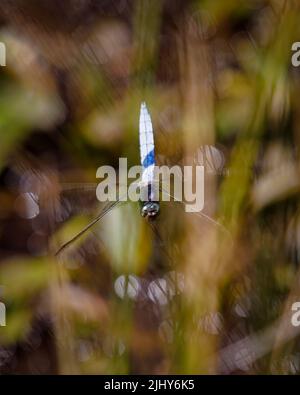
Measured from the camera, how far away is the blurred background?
2.23 feet

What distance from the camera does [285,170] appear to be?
2.67 feet

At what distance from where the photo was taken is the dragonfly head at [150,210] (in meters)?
0.70

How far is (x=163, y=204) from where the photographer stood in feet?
2.39

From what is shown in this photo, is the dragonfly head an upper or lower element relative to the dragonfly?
lower

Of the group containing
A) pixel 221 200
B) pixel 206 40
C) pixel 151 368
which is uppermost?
pixel 206 40

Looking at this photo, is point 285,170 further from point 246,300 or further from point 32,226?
point 32,226

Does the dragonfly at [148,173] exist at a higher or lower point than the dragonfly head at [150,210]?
higher

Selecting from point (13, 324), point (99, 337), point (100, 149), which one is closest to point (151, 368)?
point (99, 337)

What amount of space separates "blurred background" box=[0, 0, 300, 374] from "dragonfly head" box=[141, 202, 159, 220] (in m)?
0.01

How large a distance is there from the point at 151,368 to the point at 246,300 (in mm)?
221

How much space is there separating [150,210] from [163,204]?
36 mm

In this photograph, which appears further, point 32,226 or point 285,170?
point 32,226

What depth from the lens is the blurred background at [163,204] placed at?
2.23ft

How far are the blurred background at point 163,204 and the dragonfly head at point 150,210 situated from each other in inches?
0.5
